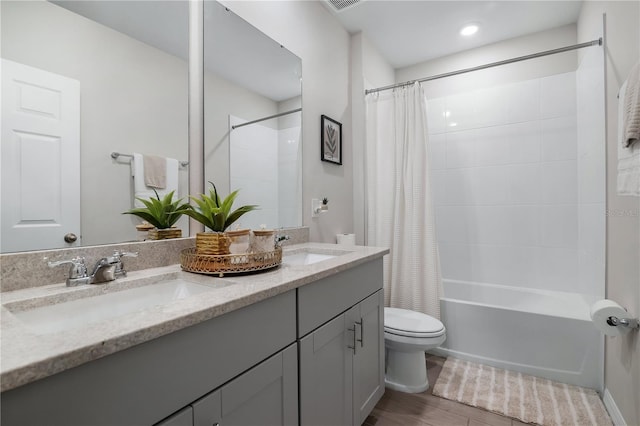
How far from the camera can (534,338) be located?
196 cm

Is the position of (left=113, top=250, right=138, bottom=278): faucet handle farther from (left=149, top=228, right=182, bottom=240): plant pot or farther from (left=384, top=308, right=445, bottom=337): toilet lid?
(left=384, top=308, right=445, bottom=337): toilet lid

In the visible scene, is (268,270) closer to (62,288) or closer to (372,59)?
(62,288)

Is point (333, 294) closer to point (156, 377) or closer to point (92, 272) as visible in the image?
point (156, 377)

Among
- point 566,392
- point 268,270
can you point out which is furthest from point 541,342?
point 268,270

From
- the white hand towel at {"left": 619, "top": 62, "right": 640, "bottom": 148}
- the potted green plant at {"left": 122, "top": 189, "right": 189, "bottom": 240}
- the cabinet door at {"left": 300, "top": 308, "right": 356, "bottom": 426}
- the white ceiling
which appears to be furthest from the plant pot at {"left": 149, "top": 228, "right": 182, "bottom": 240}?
the white ceiling

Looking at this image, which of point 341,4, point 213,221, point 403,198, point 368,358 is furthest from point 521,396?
point 341,4

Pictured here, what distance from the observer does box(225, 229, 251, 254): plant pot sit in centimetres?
111

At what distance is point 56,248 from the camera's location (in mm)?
944

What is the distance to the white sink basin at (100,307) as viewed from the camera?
75cm

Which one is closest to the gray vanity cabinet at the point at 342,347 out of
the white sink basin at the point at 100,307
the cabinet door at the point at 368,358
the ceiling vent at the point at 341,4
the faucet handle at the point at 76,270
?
the cabinet door at the point at 368,358

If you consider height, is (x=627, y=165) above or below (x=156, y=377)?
above

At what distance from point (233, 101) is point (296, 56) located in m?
0.67

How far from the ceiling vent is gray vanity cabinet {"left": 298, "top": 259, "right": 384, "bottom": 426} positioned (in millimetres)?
1794

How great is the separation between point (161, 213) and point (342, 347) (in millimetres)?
924
